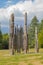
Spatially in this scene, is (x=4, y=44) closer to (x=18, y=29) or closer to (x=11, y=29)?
(x=18, y=29)

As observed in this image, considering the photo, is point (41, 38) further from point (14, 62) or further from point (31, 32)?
point (14, 62)

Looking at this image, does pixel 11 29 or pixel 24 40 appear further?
pixel 24 40

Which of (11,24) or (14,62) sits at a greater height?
(11,24)

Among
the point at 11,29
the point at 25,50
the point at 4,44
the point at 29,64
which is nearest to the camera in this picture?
the point at 29,64

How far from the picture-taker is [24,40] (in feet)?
86.7

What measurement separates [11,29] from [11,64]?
7.03 m

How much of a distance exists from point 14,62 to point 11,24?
683cm

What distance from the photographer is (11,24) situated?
22.7 metres

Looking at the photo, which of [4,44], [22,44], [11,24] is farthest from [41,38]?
[11,24]

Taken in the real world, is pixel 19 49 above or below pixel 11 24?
below

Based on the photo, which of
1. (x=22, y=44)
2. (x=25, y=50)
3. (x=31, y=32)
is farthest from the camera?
(x=31, y=32)

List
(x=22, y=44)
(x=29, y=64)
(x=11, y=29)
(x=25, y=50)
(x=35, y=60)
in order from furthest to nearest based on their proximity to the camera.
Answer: (x=22, y=44) → (x=25, y=50) → (x=11, y=29) → (x=35, y=60) → (x=29, y=64)

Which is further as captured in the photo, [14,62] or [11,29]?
[11,29]

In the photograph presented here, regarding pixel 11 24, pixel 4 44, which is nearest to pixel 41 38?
pixel 4 44
